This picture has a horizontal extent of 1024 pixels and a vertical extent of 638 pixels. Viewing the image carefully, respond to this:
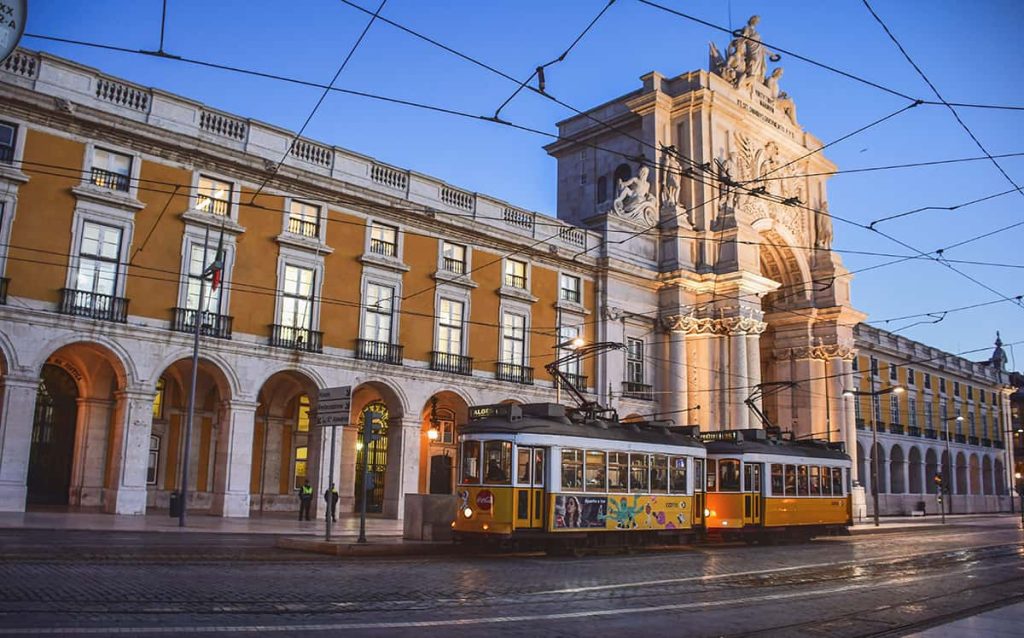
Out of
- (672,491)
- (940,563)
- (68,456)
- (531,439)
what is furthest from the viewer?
(68,456)

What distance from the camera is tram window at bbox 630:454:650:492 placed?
2123 centimetres

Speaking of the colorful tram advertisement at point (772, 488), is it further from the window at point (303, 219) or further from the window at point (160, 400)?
the window at point (160, 400)

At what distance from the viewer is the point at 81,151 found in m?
24.1

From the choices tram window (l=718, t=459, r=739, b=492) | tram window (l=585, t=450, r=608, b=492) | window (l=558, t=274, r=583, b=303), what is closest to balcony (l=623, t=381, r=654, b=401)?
window (l=558, t=274, r=583, b=303)

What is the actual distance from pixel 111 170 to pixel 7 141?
2650 millimetres

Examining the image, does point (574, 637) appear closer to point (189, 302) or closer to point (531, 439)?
point (531, 439)

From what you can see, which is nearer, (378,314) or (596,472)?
(596,472)

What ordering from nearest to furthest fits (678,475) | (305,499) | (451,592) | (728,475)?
(451,592) < (678,475) < (728,475) < (305,499)

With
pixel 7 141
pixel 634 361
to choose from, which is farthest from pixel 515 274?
pixel 7 141

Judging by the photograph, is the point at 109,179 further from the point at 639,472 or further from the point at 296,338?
Result: the point at 639,472

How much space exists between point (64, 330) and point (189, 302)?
364 cm

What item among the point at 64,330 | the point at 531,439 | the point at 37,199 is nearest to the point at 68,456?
the point at 64,330

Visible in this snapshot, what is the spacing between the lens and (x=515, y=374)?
113 feet

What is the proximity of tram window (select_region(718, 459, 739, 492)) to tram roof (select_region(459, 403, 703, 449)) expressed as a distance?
2.81 metres
